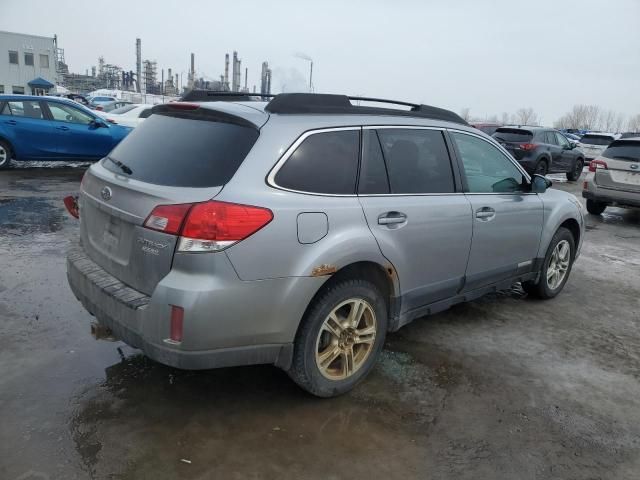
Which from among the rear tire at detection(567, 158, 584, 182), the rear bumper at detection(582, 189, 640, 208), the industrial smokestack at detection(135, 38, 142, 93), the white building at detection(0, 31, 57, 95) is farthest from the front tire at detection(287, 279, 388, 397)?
the industrial smokestack at detection(135, 38, 142, 93)

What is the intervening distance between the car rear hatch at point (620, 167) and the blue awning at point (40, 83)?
54564 millimetres

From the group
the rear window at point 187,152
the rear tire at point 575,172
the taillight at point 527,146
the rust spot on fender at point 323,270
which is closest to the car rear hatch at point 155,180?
the rear window at point 187,152

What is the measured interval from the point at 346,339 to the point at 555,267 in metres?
3.00

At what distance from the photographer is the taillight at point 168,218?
8.43ft

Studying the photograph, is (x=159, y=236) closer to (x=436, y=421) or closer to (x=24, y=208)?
(x=436, y=421)

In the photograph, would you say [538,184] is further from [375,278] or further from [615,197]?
[615,197]

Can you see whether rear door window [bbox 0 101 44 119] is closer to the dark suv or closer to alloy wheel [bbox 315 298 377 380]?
alloy wheel [bbox 315 298 377 380]

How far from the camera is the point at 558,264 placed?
5250 mm

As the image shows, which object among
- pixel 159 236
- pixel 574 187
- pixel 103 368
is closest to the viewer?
pixel 159 236

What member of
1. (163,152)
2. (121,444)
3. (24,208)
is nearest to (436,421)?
(121,444)

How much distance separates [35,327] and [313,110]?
2564 millimetres

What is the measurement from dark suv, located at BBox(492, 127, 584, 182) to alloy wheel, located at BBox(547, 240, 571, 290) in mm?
9339

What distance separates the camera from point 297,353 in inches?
115

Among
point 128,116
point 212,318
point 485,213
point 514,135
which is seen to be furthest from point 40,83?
point 212,318
